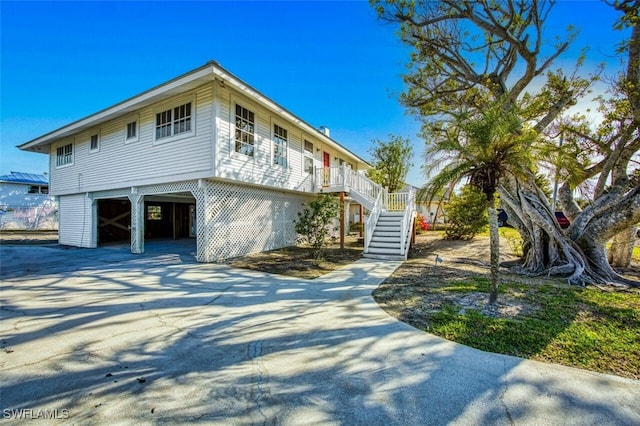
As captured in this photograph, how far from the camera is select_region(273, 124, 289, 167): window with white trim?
10984 millimetres

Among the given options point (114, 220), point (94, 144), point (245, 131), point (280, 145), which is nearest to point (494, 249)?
point (245, 131)

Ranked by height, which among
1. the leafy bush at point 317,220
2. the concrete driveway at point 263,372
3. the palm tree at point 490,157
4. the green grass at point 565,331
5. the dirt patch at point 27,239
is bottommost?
the concrete driveway at point 263,372

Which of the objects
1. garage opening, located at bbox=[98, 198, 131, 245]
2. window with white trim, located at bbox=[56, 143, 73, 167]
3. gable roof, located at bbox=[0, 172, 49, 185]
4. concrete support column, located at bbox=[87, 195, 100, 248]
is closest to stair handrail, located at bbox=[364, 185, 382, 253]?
concrete support column, located at bbox=[87, 195, 100, 248]

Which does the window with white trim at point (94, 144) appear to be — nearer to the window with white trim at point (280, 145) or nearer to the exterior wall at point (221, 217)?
the exterior wall at point (221, 217)

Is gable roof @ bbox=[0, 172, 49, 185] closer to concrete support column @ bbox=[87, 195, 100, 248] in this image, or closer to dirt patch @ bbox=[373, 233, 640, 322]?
concrete support column @ bbox=[87, 195, 100, 248]

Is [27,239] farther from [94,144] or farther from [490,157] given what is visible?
[490,157]

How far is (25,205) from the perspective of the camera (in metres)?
23.9

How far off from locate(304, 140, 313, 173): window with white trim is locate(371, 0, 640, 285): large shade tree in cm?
481

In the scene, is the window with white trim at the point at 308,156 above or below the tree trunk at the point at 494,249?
above

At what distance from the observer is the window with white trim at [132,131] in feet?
33.1

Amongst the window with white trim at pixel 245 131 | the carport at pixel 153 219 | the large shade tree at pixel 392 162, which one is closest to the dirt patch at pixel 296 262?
the window with white trim at pixel 245 131

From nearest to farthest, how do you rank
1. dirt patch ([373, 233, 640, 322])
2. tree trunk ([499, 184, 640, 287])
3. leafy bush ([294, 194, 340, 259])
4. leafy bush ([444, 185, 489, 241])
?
1. dirt patch ([373, 233, 640, 322])
2. tree trunk ([499, 184, 640, 287])
3. leafy bush ([294, 194, 340, 259])
4. leafy bush ([444, 185, 489, 241])

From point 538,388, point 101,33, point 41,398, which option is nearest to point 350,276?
point 538,388

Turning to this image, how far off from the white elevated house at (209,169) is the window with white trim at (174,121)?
0.11 ft
